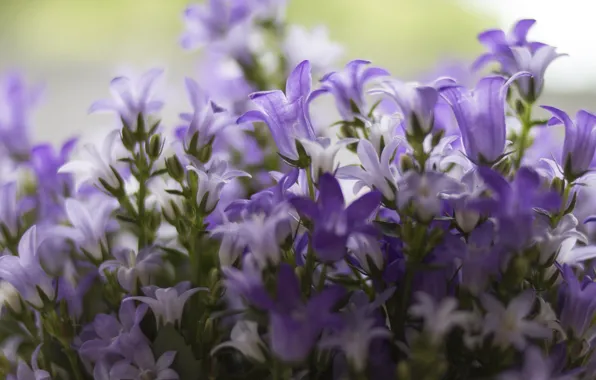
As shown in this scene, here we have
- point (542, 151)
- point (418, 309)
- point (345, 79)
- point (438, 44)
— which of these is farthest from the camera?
point (438, 44)

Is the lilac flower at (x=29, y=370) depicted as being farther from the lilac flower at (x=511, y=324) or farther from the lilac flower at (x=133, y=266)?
the lilac flower at (x=511, y=324)

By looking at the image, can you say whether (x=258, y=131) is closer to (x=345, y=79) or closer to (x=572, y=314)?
(x=345, y=79)

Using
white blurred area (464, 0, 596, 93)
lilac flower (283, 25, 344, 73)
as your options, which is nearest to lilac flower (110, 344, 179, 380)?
lilac flower (283, 25, 344, 73)

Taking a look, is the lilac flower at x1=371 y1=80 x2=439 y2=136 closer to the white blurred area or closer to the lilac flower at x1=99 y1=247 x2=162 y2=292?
the lilac flower at x1=99 y1=247 x2=162 y2=292

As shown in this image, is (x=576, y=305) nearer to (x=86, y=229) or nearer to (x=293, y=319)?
(x=293, y=319)

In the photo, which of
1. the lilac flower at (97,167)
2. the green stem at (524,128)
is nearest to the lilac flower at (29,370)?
the lilac flower at (97,167)

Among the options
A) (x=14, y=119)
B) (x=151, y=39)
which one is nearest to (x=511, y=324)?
(x=14, y=119)

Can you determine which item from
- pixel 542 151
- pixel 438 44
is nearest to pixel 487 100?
pixel 542 151
